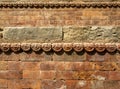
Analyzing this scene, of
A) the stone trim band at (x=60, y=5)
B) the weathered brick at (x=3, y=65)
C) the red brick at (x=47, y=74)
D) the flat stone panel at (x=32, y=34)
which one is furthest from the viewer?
the stone trim band at (x=60, y=5)

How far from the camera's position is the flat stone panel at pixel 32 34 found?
15.0 feet

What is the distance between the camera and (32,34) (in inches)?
181

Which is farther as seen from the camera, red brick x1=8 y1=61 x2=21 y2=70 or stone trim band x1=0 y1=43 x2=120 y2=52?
red brick x1=8 y1=61 x2=21 y2=70

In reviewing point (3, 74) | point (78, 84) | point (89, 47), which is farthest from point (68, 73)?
point (3, 74)

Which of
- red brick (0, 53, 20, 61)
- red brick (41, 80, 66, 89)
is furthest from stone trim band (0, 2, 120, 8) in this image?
red brick (41, 80, 66, 89)

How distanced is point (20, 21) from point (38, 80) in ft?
18.7

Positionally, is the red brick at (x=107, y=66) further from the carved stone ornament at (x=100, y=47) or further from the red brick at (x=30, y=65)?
the red brick at (x=30, y=65)

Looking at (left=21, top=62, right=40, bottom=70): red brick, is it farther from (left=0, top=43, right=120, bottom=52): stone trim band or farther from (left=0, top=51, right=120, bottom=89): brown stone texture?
(left=0, top=43, right=120, bottom=52): stone trim band

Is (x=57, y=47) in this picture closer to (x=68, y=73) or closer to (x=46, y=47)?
(x=46, y=47)

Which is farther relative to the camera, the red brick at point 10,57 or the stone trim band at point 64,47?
the red brick at point 10,57

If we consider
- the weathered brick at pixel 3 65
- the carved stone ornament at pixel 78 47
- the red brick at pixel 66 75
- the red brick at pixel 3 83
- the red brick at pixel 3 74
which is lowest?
the red brick at pixel 3 83

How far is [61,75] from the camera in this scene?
4.27 metres

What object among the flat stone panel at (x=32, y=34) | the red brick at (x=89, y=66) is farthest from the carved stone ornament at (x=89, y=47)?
the flat stone panel at (x=32, y=34)

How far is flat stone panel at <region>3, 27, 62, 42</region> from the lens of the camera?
4559mm
